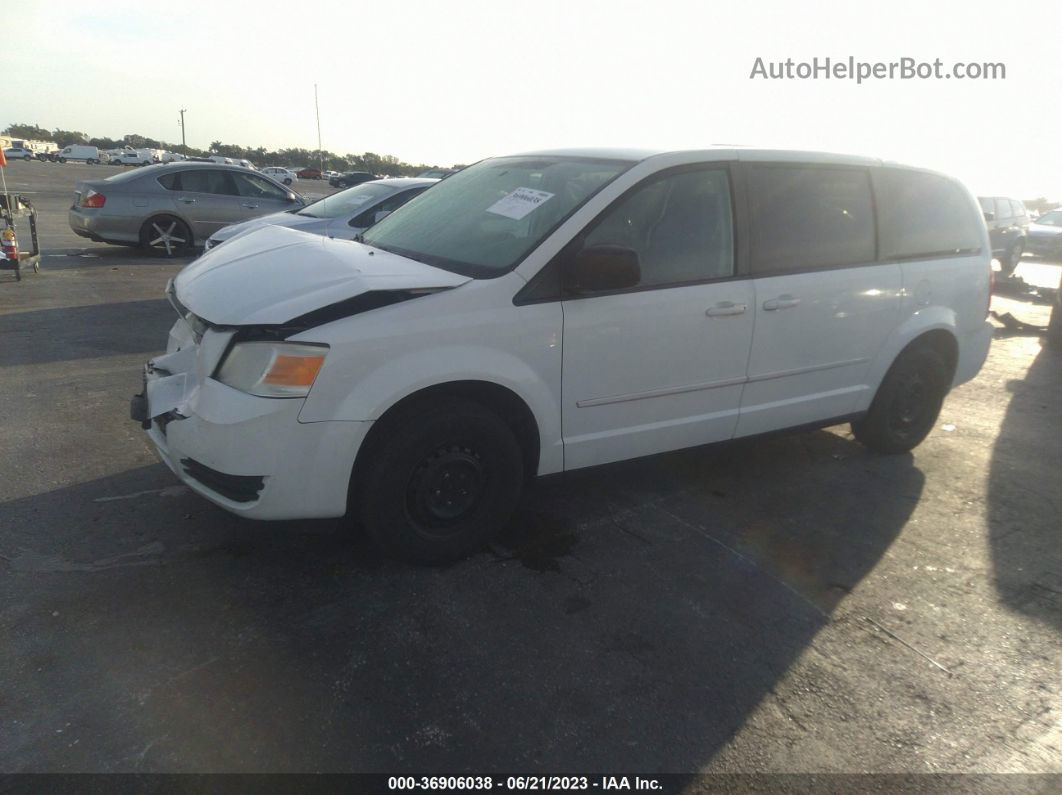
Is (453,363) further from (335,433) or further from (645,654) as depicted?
(645,654)

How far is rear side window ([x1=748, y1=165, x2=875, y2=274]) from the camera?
418 centimetres

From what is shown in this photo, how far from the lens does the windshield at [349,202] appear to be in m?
9.09

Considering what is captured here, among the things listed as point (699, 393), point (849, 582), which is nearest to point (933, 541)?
point (849, 582)

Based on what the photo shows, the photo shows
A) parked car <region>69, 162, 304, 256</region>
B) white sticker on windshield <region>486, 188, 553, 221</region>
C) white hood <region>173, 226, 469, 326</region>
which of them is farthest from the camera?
parked car <region>69, 162, 304, 256</region>

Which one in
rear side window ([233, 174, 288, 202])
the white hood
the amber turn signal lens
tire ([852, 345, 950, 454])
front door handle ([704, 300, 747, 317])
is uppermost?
A: rear side window ([233, 174, 288, 202])

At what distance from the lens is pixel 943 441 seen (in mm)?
5789

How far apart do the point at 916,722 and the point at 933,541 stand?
1.63m

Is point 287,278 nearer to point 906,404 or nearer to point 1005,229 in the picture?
point 906,404

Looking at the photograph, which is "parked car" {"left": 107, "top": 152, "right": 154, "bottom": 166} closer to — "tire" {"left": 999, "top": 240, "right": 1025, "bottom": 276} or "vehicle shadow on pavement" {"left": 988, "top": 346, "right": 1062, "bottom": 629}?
"tire" {"left": 999, "top": 240, "right": 1025, "bottom": 276}

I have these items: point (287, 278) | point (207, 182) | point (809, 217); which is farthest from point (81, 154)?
point (809, 217)

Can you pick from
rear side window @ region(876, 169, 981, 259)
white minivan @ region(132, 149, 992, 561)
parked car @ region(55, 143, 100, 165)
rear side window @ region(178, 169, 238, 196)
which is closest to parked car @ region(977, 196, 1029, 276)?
rear side window @ region(876, 169, 981, 259)

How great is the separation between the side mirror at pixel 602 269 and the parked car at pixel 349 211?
A: 535 cm

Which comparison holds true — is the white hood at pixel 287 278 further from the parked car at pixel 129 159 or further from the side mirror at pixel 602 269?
the parked car at pixel 129 159

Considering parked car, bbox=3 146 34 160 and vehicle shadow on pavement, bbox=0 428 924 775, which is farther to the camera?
parked car, bbox=3 146 34 160
